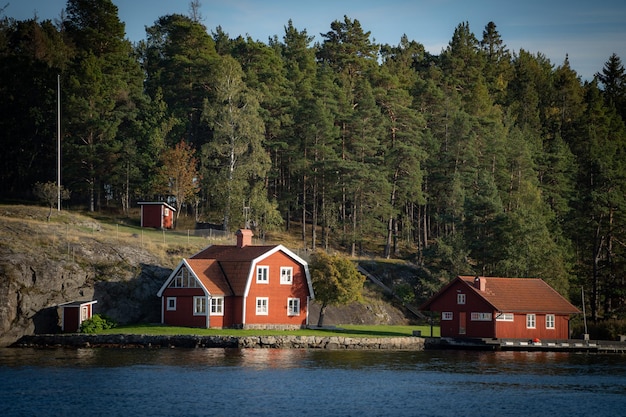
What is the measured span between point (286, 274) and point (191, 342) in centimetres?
1108

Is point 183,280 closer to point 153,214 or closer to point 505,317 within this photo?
point 153,214

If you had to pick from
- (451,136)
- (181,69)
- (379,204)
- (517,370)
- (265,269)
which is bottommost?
(517,370)

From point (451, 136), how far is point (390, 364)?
47.4 meters

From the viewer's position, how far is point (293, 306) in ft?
232

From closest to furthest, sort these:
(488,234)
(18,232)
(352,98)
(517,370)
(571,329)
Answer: (517,370), (18,232), (571,329), (488,234), (352,98)

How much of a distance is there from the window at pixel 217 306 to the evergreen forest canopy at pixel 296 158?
18.2 m

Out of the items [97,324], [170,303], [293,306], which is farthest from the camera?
[293,306]

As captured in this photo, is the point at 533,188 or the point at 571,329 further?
the point at 533,188

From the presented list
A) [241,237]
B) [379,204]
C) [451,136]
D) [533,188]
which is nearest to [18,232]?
[241,237]

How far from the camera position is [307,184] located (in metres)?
97.5

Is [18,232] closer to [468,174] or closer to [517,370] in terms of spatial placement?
[517,370]

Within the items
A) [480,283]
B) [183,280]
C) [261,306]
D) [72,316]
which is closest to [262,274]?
[261,306]

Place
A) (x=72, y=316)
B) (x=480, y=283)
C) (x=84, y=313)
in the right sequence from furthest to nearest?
(x=480, y=283), (x=84, y=313), (x=72, y=316)

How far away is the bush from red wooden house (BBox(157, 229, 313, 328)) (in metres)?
4.24
